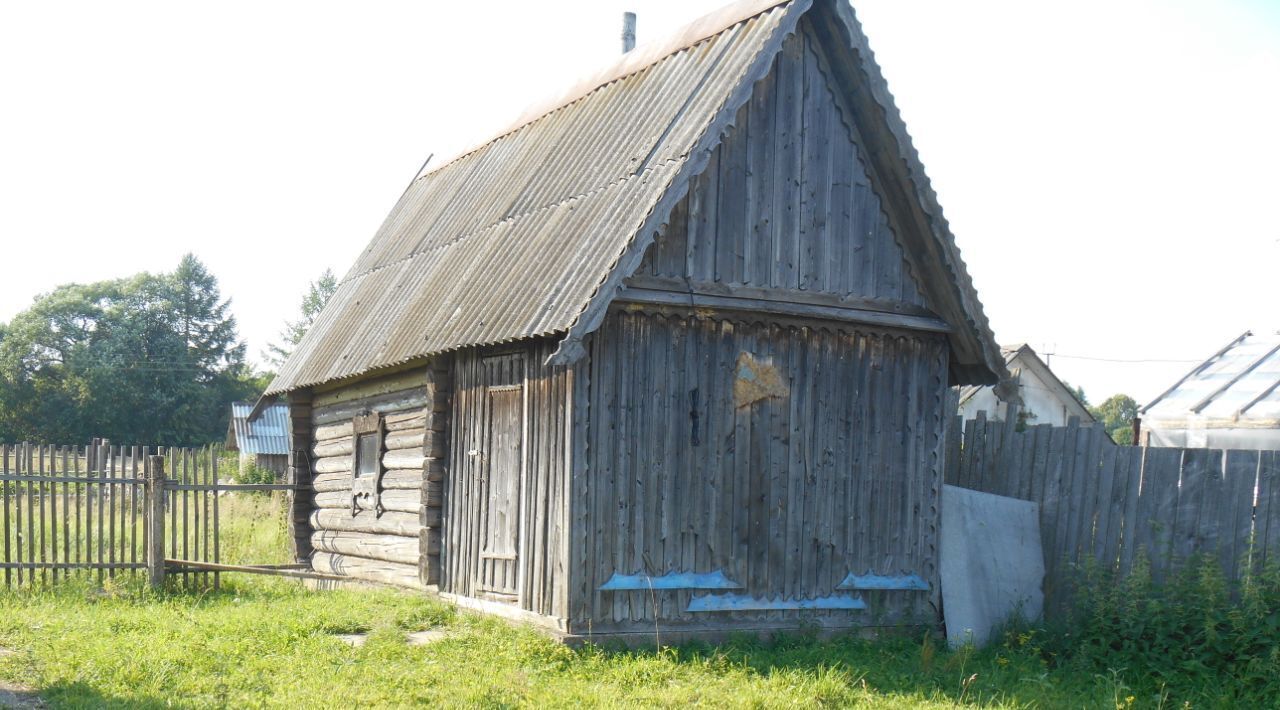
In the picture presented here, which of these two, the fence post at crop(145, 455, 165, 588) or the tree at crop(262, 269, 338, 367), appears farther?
the tree at crop(262, 269, 338, 367)

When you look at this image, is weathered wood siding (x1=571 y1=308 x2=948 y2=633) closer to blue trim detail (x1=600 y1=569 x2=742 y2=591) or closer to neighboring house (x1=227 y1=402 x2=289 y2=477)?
blue trim detail (x1=600 y1=569 x2=742 y2=591)

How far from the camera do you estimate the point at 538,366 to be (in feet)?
36.2

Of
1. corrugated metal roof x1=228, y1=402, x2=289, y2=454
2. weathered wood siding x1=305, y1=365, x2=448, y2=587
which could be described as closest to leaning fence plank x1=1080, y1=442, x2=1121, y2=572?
weathered wood siding x1=305, y1=365, x2=448, y2=587

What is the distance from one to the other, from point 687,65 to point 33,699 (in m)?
8.22

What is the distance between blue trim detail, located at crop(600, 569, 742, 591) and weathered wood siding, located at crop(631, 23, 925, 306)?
254cm

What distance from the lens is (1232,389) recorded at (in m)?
21.1

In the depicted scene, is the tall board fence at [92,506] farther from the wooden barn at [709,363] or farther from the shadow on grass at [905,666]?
the shadow on grass at [905,666]

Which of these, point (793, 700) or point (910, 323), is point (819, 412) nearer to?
point (910, 323)

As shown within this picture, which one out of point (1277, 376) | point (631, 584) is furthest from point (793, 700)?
point (1277, 376)

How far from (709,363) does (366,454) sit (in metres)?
5.87

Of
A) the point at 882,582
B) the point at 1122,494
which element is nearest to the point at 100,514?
the point at 882,582

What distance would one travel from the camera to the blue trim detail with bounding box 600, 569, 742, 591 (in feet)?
34.8

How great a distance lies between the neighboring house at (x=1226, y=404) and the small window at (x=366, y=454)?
43.3ft

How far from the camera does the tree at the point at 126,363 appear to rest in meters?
59.6
